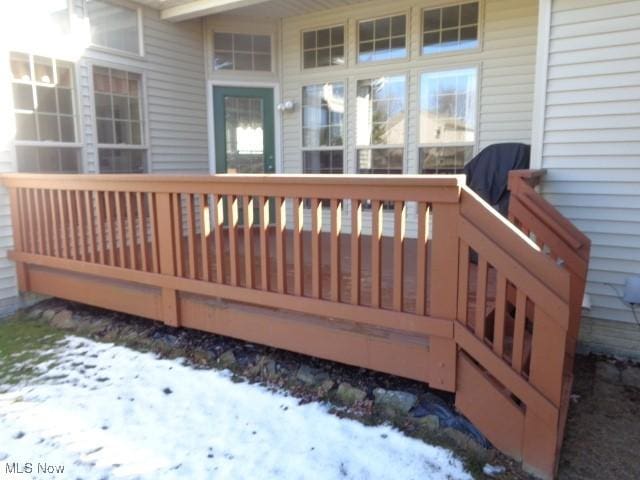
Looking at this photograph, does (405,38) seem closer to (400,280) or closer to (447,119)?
(447,119)

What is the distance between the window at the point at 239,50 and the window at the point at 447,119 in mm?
2068

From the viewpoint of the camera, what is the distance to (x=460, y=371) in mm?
2309

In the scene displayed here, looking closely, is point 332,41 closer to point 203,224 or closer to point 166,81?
point 166,81

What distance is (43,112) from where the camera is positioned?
4.34 meters

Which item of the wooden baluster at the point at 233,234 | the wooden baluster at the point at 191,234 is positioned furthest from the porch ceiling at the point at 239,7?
the wooden baluster at the point at 233,234

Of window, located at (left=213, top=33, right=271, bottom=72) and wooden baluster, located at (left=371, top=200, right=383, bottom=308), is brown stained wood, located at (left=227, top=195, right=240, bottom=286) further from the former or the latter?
window, located at (left=213, top=33, right=271, bottom=72)

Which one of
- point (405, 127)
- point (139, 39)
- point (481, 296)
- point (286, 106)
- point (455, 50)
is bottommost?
point (481, 296)

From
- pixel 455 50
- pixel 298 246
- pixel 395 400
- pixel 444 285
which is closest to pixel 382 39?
pixel 455 50

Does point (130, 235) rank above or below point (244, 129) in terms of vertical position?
below

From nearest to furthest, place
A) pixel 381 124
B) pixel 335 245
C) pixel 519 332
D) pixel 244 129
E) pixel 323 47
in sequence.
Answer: pixel 519 332
pixel 335 245
pixel 381 124
pixel 323 47
pixel 244 129

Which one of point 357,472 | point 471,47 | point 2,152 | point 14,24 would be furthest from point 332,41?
point 357,472

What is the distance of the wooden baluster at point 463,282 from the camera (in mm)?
2221

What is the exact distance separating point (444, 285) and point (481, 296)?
175mm

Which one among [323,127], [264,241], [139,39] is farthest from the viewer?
[323,127]
